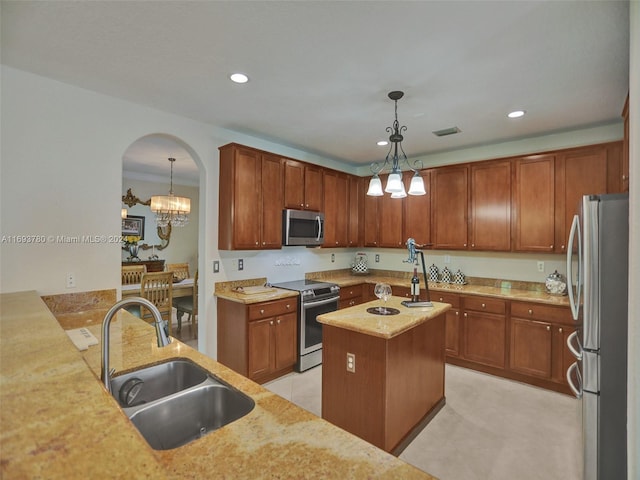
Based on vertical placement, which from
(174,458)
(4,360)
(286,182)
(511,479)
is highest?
(286,182)

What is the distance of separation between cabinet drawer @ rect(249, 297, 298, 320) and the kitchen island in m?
1.06

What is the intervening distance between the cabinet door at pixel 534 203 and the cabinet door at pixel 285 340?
2.75m

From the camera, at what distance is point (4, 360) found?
1014 millimetres

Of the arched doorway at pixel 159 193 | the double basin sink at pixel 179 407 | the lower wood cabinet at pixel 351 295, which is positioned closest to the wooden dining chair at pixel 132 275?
the arched doorway at pixel 159 193

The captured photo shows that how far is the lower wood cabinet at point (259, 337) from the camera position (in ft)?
10.6

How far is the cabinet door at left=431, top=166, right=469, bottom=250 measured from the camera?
4.14m

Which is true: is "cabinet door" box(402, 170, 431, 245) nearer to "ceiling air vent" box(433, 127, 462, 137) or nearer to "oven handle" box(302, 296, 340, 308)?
"ceiling air vent" box(433, 127, 462, 137)

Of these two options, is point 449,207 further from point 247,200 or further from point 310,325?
point 247,200

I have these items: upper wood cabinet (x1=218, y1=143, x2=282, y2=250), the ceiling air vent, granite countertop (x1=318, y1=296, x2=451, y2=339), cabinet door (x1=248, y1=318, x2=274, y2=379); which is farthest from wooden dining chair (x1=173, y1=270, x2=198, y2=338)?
the ceiling air vent

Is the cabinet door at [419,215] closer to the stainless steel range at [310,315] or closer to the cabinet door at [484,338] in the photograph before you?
the cabinet door at [484,338]

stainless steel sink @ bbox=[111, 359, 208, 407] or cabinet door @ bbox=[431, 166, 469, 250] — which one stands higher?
cabinet door @ bbox=[431, 166, 469, 250]

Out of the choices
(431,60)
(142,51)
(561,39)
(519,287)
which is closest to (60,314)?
(142,51)

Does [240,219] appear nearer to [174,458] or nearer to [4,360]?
[4,360]

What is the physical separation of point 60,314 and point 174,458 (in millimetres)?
2305
